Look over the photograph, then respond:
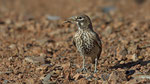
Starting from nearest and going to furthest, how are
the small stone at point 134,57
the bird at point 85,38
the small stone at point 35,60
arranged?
the bird at point 85,38 → the small stone at point 35,60 → the small stone at point 134,57

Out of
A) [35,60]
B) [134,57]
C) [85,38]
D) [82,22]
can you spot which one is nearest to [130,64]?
[134,57]

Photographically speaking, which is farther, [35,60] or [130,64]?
[130,64]

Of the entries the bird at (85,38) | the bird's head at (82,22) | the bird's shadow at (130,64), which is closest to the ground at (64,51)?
the bird's shadow at (130,64)

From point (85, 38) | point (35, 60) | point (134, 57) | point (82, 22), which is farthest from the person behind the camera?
point (134, 57)

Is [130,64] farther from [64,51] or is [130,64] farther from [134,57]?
[64,51]

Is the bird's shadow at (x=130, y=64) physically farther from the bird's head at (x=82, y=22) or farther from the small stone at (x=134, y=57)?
the bird's head at (x=82, y=22)

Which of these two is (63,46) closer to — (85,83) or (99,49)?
(99,49)

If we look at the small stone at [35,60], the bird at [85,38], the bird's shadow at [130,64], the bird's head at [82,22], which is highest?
the bird's head at [82,22]

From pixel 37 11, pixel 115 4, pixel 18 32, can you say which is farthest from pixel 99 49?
pixel 115 4

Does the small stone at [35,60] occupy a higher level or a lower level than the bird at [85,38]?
lower
